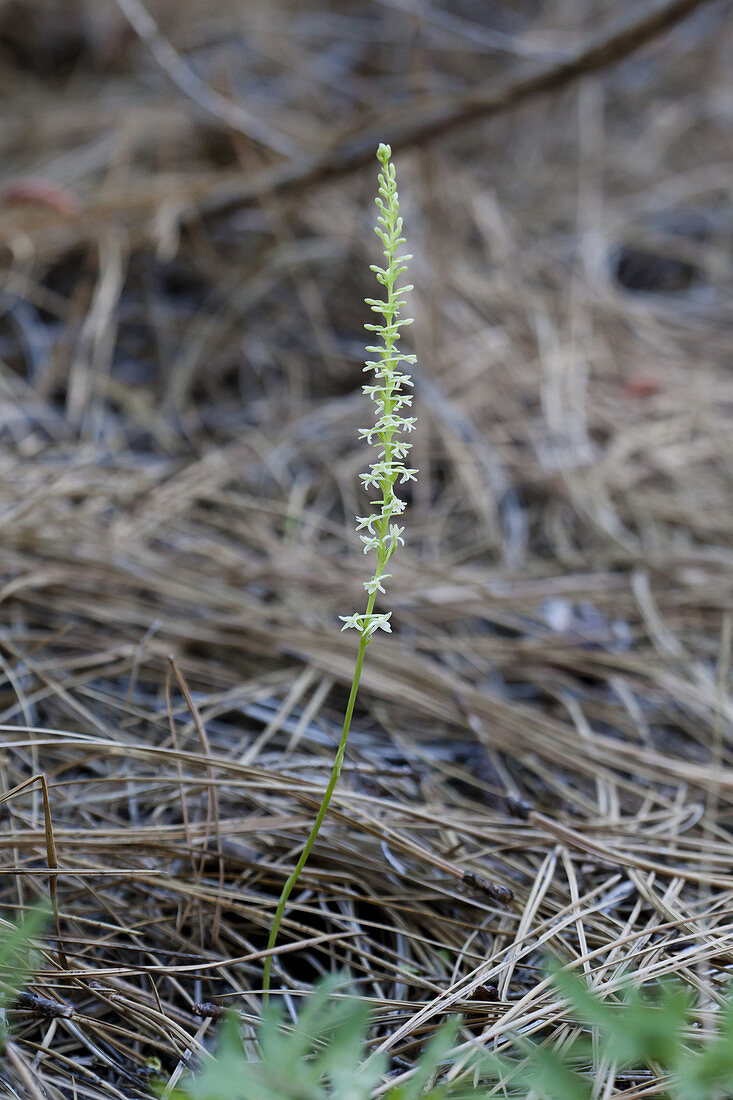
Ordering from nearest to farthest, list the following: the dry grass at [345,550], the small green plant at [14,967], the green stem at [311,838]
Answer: the small green plant at [14,967], the green stem at [311,838], the dry grass at [345,550]

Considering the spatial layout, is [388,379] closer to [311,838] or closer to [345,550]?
[311,838]

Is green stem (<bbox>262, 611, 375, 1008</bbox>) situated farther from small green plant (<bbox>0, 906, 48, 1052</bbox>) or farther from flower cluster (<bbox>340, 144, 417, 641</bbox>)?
small green plant (<bbox>0, 906, 48, 1052</bbox>)

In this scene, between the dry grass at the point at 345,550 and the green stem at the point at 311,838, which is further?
the dry grass at the point at 345,550

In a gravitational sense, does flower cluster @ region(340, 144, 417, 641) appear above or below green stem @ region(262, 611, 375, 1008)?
above

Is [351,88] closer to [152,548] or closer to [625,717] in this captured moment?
[152,548]

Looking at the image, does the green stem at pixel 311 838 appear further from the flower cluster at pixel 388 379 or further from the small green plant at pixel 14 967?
the small green plant at pixel 14 967

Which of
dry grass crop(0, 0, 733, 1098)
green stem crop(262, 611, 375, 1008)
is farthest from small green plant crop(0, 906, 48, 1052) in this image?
green stem crop(262, 611, 375, 1008)

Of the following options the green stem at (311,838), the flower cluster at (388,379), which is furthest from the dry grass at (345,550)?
the flower cluster at (388,379)

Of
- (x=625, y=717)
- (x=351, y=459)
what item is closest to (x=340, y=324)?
(x=351, y=459)
